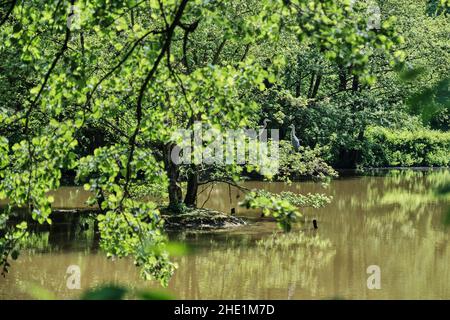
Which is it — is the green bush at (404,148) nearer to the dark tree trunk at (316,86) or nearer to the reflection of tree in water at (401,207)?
the dark tree trunk at (316,86)

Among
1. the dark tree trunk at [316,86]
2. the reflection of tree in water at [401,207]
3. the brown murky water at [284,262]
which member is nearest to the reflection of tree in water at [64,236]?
the brown murky water at [284,262]

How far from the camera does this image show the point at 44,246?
49.9 feet

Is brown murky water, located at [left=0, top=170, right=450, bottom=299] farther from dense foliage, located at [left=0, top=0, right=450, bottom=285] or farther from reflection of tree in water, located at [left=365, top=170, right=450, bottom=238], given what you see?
dense foliage, located at [left=0, top=0, right=450, bottom=285]

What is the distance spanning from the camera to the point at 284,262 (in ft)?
47.6

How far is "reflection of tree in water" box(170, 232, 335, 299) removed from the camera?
40.5ft

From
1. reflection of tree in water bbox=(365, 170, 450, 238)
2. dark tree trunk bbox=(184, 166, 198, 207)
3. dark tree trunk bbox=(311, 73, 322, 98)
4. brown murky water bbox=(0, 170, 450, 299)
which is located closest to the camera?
brown murky water bbox=(0, 170, 450, 299)

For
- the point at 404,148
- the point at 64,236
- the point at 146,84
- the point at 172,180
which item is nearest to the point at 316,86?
the point at 404,148

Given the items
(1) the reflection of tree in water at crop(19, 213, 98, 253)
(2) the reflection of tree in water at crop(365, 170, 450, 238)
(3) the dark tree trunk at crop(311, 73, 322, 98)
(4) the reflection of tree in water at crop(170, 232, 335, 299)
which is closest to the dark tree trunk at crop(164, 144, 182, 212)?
(1) the reflection of tree in water at crop(19, 213, 98, 253)

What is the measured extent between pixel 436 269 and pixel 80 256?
6.60 metres

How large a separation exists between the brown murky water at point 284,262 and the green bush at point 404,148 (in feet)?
47.6

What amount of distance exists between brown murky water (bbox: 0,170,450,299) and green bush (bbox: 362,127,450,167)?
47.6 ft

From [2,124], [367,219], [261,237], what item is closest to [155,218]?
[2,124]

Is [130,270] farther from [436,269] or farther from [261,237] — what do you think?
[436,269]

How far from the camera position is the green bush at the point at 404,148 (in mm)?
35075
